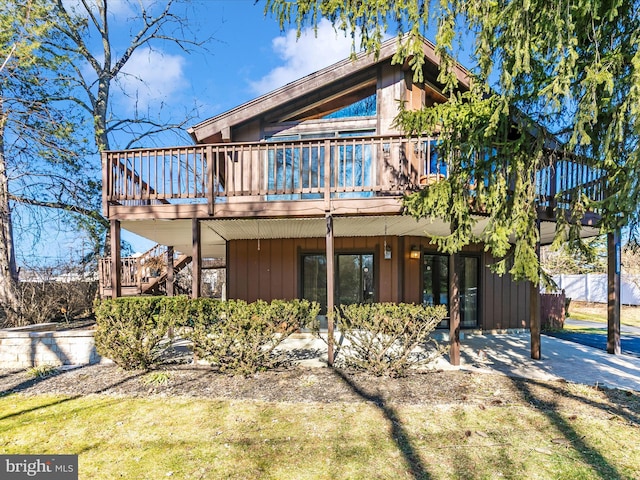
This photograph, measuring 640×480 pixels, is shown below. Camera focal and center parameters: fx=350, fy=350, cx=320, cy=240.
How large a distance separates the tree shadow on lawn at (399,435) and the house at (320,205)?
93.0 inches

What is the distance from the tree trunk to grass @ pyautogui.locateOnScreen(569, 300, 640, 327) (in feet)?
62.4

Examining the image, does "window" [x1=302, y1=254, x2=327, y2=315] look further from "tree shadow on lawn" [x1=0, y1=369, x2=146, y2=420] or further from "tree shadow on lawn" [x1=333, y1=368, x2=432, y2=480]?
"tree shadow on lawn" [x1=0, y1=369, x2=146, y2=420]

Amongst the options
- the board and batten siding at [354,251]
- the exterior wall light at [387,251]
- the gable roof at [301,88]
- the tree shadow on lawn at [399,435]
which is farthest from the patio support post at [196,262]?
the exterior wall light at [387,251]

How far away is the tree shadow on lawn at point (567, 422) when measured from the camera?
2.88 metres

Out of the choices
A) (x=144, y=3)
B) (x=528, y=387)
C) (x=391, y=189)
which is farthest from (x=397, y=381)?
(x=144, y=3)

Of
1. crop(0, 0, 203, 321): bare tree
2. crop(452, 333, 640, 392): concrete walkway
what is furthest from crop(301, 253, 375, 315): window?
crop(0, 0, 203, 321): bare tree

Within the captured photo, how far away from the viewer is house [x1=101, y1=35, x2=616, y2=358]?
6.07m

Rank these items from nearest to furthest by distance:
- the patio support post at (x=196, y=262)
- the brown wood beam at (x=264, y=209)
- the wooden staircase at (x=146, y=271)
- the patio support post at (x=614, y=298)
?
the brown wood beam at (x=264, y=209) → the patio support post at (x=196, y=262) → the patio support post at (x=614, y=298) → the wooden staircase at (x=146, y=271)

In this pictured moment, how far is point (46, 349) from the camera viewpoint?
5902 mm

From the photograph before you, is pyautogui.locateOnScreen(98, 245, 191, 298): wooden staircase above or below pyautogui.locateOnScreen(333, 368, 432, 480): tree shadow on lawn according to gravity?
above

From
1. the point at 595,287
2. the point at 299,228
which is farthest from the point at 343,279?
the point at 595,287

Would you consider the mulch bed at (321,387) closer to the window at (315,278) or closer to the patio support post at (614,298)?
the patio support post at (614,298)

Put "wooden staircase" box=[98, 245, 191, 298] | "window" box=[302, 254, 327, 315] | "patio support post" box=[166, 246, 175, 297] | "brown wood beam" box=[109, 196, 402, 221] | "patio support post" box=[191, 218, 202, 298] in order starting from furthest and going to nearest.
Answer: "wooden staircase" box=[98, 245, 191, 298] < "patio support post" box=[166, 246, 175, 297] < "window" box=[302, 254, 327, 315] < "patio support post" box=[191, 218, 202, 298] < "brown wood beam" box=[109, 196, 402, 221]

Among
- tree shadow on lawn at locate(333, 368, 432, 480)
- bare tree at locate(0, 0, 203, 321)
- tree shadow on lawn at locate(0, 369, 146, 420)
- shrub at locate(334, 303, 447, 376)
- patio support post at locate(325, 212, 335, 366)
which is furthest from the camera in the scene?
bare tree at locate(0, 0, 203, 321)
